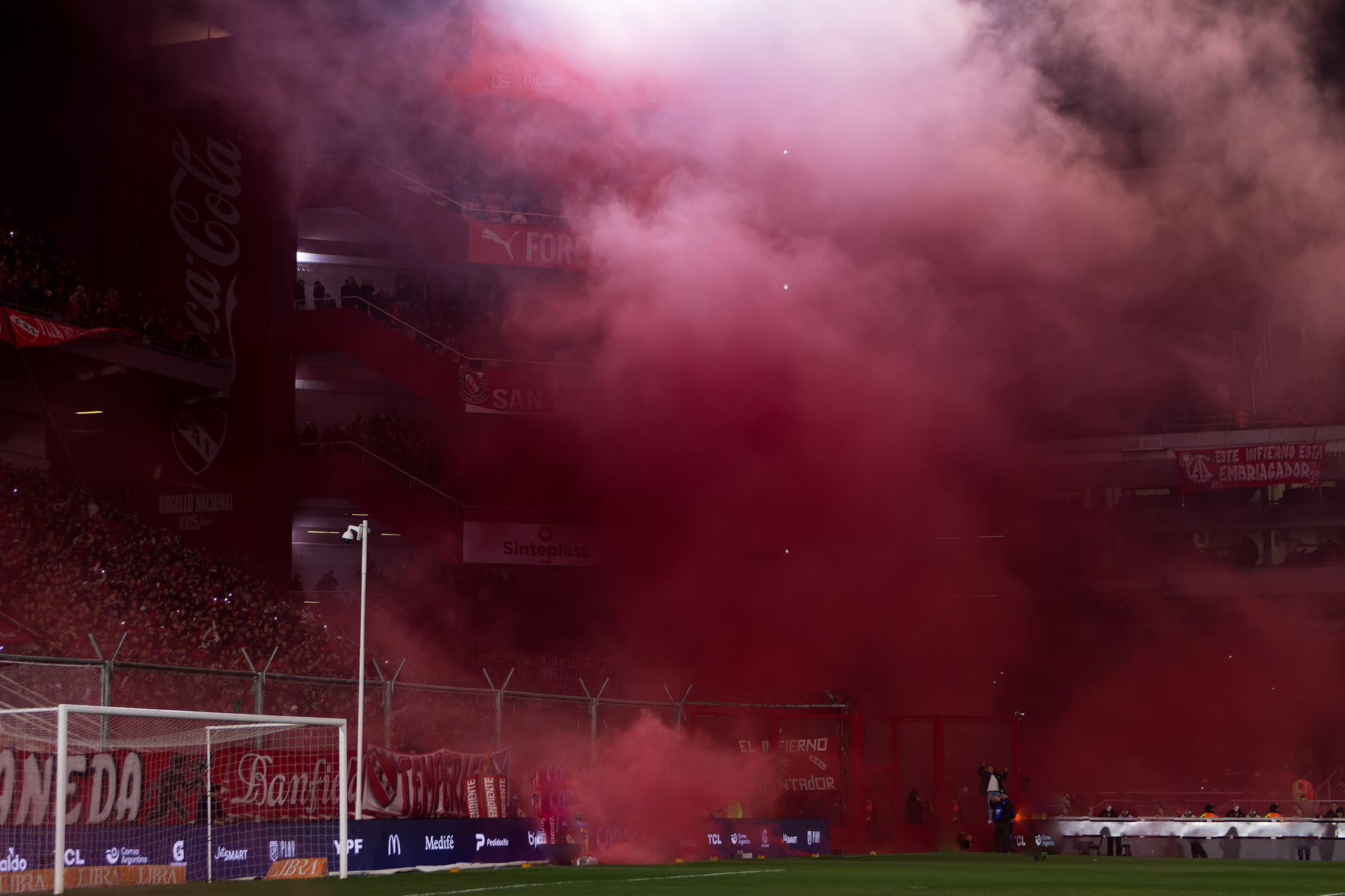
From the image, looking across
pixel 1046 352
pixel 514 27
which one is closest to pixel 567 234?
pixel 514 27

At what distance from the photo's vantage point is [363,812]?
18656 millimetres

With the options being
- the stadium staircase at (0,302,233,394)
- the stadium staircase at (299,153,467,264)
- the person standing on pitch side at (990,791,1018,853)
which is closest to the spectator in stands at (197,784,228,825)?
the stadium staircase at (0,302,233,394)

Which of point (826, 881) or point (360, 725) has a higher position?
point (360, 725)

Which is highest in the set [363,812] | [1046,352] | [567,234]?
[567,234]

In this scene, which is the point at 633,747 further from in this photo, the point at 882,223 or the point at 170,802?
the point at 882,223

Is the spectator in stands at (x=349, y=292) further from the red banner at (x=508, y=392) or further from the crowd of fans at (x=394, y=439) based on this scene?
the red banner at (x=508, y=392)

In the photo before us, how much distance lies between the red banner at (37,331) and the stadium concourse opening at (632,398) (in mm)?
112

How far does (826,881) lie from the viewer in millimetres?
15172

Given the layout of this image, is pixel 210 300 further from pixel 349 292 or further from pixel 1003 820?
pixel 1003 820

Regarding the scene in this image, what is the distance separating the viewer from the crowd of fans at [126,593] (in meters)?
22.3

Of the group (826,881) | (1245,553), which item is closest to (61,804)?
(826,881)

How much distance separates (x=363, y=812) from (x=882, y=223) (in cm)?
1527

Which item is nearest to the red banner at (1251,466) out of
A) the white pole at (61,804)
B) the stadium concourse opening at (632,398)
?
the stadium concourse opening at (632,398)

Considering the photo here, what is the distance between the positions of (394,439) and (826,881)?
21564mm
